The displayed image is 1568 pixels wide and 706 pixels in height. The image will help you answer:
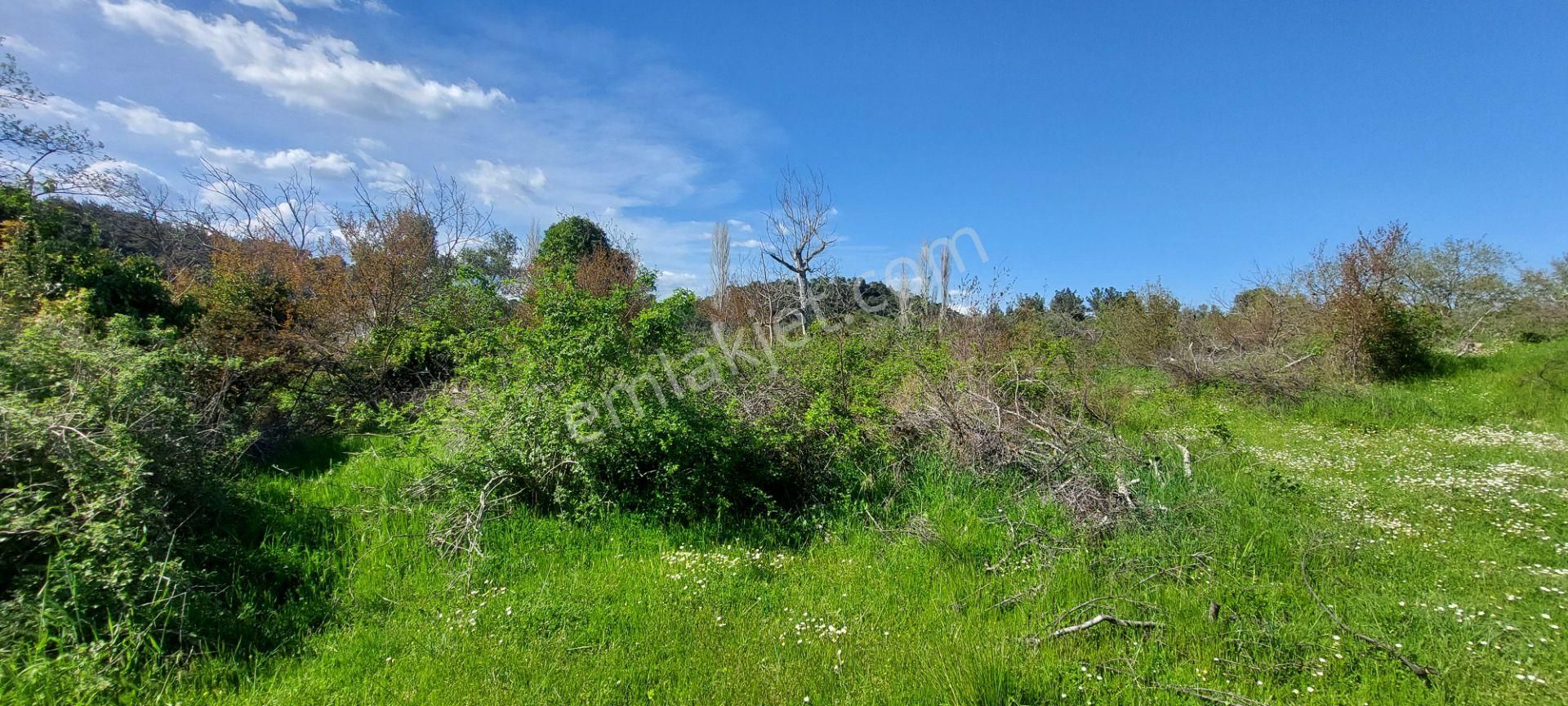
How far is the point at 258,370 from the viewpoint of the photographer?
6.77 meters

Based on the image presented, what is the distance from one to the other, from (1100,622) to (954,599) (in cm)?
73

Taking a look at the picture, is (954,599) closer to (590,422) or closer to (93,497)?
(590,422)

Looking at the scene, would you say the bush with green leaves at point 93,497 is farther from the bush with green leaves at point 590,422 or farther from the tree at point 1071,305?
the tree at point 1071,305

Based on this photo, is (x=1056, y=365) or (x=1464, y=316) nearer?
(x=1056, y=365)

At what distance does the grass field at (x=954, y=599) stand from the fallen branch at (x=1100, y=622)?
34 mm

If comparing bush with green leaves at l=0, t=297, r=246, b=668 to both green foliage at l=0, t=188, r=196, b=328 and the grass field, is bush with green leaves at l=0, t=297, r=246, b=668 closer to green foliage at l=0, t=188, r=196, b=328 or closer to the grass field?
the grass field

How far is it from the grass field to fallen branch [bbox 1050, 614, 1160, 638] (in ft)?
0.11

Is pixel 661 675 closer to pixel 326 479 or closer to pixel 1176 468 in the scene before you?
pixel 326 479

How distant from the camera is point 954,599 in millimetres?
3236

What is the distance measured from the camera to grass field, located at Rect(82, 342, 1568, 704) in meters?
2.46

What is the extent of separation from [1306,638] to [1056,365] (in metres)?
6.47

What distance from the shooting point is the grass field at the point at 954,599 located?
2.46 meters

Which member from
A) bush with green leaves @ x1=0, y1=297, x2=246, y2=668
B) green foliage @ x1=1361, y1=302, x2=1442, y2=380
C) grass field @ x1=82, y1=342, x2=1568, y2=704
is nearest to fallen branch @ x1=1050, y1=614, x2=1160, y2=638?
grass field @ x1=82, y1=342, x2=1568, y2=704

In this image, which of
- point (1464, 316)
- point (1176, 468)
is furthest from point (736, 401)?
point (1464, 316)
